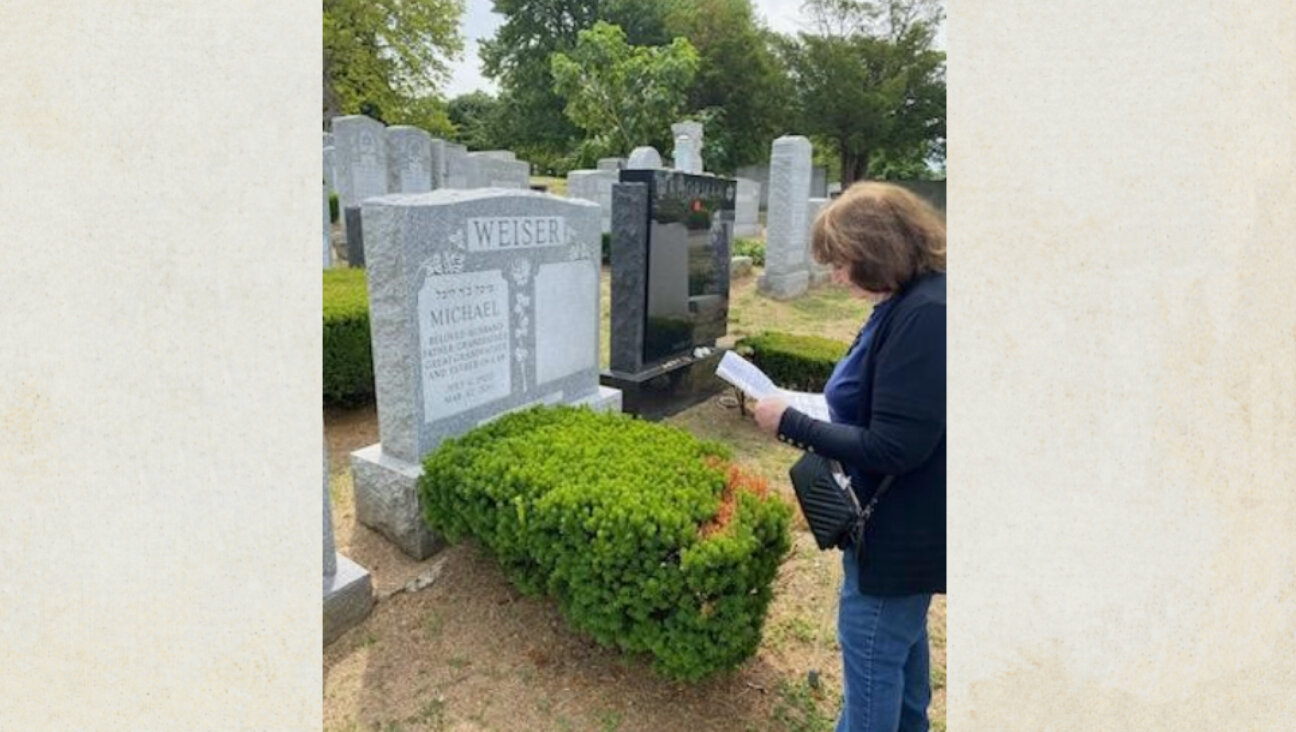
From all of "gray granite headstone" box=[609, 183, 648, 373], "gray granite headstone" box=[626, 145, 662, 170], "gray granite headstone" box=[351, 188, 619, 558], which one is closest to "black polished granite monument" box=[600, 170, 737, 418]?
"gray granite headstone" box=[609, 183, 648, 373]

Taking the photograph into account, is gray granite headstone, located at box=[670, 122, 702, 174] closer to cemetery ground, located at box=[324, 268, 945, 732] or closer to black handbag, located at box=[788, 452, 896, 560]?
cemetery ground, located at box=[324, 268, 945, 732]

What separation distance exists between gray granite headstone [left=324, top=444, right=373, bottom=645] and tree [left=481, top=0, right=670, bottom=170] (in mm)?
31214

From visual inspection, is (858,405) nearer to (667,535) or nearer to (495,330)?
(667,535)

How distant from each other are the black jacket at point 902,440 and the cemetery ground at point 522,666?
3.24 ft

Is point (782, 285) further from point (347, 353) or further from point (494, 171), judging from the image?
point (494, 171)

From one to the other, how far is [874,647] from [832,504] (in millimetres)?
380

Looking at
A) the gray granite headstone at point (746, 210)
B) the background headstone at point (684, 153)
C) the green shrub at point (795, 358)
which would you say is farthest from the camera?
the gray granite headstone at point (746, 210)

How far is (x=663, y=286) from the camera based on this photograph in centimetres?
573

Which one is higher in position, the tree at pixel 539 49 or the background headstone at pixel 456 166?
the tree at pixel 539 49

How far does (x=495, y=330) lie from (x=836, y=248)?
2.38 meters

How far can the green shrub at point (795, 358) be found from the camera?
20.1 feet

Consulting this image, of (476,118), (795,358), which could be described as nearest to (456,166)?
(795,358)

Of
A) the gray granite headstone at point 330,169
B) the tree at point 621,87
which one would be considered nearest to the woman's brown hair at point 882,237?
the gray granite headstone at point 330,169

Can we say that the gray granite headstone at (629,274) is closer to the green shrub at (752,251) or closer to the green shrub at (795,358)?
the green shrub at (795,358)
